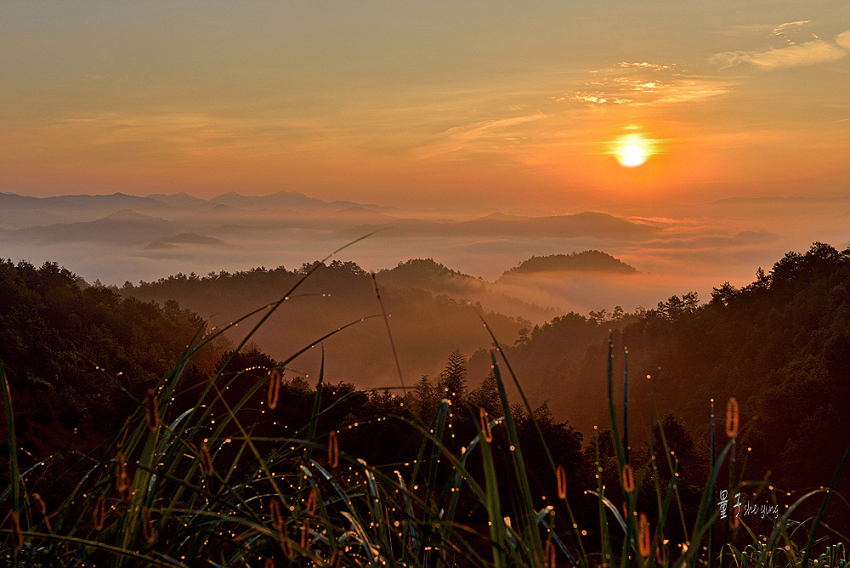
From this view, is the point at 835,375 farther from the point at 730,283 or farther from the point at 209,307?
the point at 209,307

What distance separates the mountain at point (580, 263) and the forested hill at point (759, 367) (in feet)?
298

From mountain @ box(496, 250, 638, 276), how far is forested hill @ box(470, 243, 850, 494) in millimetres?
90954

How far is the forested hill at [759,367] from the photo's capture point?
32.1 metres

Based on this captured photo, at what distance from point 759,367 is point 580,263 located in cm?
11508

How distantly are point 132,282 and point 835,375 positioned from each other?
8580 cm

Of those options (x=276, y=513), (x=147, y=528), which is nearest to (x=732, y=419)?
(x=276, y=513)

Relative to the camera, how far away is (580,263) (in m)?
156

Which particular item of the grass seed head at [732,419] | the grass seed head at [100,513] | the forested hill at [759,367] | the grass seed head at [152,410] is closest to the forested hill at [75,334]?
the grass seed head at [100,513]

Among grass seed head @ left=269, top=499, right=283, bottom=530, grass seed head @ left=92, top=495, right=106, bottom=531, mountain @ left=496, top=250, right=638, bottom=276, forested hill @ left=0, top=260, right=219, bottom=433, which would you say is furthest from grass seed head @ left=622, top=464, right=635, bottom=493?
mountain @ left=496, top=250, right=638, bottom=276

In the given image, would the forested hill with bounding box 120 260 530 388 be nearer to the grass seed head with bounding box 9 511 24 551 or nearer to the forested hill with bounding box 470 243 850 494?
the forested hill with bounding box 470 243 850 494

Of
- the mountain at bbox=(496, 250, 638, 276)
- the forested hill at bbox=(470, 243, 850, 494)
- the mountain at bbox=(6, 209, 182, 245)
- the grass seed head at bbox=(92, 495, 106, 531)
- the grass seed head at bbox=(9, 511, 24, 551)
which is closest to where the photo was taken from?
the grass seed head at bbox=(9, 511, 24, 551)

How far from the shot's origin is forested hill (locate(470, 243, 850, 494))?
32125 millimetres

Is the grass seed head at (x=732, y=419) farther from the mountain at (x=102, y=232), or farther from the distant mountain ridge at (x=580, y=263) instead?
the mountain at (x=102, y=232)

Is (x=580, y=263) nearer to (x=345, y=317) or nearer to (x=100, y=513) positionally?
(x=345, y=317)
